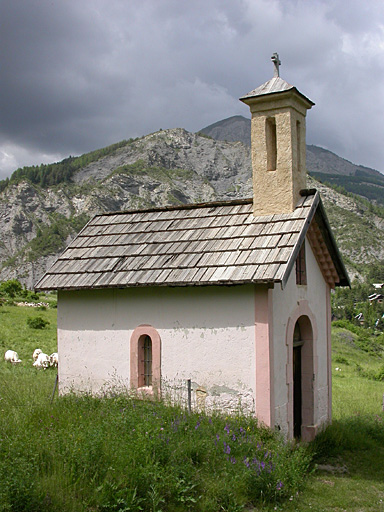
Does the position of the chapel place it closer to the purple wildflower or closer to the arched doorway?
the arched doorway

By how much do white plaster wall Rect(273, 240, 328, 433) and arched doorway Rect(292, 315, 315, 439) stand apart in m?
0.19

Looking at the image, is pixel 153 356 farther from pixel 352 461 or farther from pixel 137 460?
pixel 352 461

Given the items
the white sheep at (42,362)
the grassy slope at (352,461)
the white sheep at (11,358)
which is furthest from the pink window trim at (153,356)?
the white sheep at (11,358)

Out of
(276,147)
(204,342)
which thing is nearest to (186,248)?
(204,342)

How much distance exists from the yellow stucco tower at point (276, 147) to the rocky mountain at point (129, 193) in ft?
343

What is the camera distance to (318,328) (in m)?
11.8

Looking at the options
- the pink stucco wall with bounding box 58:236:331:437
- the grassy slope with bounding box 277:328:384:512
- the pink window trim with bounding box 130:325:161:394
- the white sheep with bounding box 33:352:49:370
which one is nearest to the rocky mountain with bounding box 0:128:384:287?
the white sheep with bounding box 33:352:49:370

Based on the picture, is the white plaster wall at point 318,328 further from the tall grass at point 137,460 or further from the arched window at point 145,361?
the arched window at point 145,361

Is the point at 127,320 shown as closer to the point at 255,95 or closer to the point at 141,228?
the point at 141,228

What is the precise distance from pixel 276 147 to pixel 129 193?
142m

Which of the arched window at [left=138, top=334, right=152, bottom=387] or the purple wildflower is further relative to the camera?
the arched window at [left=138, top=334, right=152, bottom=387]

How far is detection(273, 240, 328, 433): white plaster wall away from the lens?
9398 mm

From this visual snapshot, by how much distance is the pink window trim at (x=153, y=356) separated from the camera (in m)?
9.91

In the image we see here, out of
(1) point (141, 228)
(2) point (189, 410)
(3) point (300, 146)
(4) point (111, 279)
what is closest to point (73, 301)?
(4) point (111, 279)
